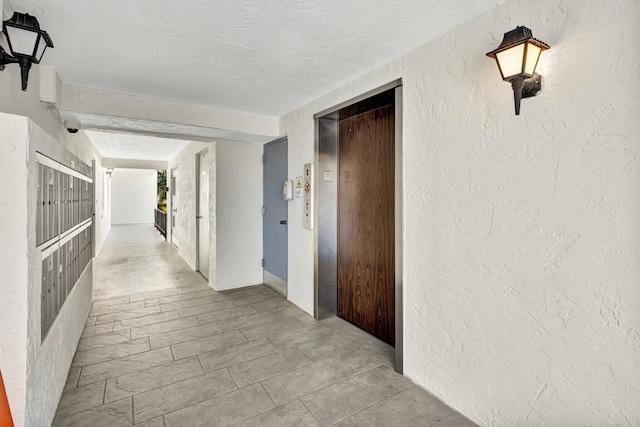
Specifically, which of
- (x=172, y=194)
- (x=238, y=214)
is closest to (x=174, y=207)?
(x=172, y=194)

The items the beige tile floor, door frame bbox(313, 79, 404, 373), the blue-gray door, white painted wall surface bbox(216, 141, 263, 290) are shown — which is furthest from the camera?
white painted wall surface bbox(216, 141, 263, 290)

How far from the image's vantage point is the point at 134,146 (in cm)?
649

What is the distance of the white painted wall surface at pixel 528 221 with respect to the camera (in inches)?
52.6

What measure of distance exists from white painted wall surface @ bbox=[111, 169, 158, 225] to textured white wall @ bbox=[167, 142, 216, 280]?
8060 mm

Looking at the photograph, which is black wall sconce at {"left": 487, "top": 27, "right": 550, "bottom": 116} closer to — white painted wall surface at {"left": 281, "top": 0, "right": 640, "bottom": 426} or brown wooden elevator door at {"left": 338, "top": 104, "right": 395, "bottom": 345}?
white painted wall surface at {"left": 281, "top": 0, "right": 640, "bottom": 426}

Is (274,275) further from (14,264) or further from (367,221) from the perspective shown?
(14,264)

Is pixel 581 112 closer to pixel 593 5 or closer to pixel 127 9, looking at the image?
pixel 593 5

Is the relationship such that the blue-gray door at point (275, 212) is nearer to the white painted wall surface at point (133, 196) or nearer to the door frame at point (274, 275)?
the door frame at point (274, 275)

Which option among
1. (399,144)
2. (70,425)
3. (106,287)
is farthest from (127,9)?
(106,287)

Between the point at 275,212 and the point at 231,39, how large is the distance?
2.48 m

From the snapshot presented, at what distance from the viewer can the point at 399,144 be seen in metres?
2.34


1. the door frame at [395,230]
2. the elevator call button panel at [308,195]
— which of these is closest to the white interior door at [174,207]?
the elevator call button panel at [308,195]

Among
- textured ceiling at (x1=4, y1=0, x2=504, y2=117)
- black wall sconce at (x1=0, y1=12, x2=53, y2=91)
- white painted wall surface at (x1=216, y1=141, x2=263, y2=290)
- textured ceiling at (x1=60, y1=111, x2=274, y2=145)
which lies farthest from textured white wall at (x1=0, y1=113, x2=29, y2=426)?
white painted wall surface at (x1=216, y1=141, x2=263, y2=290)

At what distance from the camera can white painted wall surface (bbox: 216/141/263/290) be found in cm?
445
